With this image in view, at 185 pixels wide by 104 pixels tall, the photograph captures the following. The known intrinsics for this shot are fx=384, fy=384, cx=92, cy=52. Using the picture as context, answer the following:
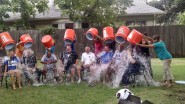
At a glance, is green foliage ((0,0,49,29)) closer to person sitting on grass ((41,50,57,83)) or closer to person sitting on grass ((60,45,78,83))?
person sitting on grass ((41,50,57,83))

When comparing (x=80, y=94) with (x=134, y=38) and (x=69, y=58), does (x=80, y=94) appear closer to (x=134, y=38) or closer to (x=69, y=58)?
(x=69, y=58)

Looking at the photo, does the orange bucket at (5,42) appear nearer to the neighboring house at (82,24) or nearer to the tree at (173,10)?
the tree at (173,10)

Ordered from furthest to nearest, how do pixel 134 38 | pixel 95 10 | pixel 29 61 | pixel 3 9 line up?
1. pixel 3 9
2. pixel 95 10
3. pixel 29 61
4. pixel 134 38

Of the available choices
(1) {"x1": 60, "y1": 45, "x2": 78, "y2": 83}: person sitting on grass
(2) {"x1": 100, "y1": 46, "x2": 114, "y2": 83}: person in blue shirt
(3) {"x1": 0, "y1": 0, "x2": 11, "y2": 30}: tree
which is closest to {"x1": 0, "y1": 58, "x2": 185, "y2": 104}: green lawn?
(2) {"x1": 100, "y1": 46, "x2": 114, "y2": 83}: person in blue shirt

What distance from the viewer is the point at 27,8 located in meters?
26.7

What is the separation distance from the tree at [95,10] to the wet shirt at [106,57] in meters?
9.78

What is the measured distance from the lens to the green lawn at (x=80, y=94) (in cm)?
868

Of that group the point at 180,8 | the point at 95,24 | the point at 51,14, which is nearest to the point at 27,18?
the point at 51,14

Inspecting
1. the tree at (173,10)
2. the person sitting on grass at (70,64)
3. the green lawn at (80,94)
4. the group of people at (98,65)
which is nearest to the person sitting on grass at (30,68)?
the group of people at (98,65)

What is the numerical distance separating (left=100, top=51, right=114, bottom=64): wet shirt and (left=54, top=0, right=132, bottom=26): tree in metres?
9.78

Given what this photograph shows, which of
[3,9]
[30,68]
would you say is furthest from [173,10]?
[30,68]

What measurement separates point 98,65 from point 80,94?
6.88 feet

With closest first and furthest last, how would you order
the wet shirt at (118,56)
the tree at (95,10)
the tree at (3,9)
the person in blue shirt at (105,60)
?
the wet shirt at (118,56) → the person in blue shirt at (105,60) → the tree at (95,10) → the tree at (3,9)

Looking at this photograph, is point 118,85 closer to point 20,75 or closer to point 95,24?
point 20,75
